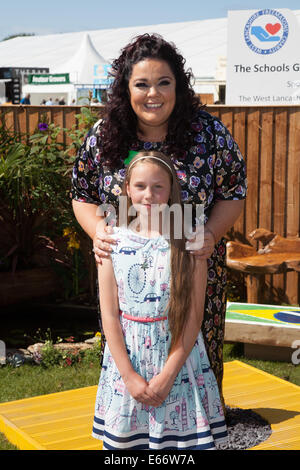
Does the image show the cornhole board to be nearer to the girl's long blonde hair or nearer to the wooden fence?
the wooden fence

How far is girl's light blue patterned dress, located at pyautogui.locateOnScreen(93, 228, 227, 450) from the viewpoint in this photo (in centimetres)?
247

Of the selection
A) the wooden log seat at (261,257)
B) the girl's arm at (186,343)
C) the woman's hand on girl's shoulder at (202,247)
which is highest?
the woman's hand on girl's shoulder at (202,247)

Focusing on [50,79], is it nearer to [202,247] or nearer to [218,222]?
[218,222]

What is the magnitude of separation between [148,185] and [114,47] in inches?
1361

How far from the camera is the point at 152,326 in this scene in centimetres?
249

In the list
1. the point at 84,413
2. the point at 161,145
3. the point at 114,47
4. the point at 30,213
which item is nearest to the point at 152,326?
the point at 161,145

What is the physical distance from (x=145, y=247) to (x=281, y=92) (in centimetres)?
544

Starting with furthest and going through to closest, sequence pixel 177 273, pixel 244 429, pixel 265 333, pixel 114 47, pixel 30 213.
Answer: pixel 114 47 < pixel 30 213 < pixel 265 333 < pixel 244 429 < pixel 177 273

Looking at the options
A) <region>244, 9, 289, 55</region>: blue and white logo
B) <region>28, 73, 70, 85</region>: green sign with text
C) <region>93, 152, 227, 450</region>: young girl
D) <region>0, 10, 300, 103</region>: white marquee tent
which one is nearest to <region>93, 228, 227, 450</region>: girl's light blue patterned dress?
<region>93, 152, 227, 450</region>: young girl

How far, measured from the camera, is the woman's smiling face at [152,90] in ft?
8.78

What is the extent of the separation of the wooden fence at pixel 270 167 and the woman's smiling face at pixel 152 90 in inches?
159

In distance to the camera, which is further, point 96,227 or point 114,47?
point 114,47

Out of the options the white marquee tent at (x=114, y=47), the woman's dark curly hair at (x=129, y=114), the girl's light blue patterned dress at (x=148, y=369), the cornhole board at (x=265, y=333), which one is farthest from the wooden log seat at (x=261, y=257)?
the white marquee tent at (x=114, y=47)

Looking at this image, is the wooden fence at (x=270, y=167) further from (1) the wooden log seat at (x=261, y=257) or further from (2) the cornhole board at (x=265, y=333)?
(2) the cornhole board at (x=265, y=333)
